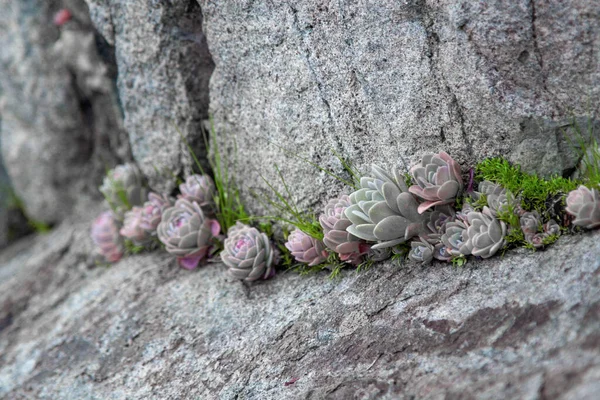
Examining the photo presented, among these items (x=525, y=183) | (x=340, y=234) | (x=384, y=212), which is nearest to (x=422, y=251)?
(x=384, y=212)

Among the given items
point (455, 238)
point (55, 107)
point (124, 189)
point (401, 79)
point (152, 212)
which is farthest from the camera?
point (55, 107)

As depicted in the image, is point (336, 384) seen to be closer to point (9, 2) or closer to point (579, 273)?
point (579, 273)

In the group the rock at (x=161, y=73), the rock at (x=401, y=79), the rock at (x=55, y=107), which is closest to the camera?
the rock at (x=401, y=79)

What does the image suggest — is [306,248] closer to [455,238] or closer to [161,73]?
[455,238]

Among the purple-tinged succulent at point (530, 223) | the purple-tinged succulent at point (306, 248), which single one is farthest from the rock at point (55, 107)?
the purple-tinged succulent at point (530, 223)

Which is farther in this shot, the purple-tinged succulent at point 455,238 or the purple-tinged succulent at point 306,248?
the purple-tinged succulent at point 306,248

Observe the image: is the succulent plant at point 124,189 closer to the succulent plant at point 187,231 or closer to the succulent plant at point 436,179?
the succulent plant at point 187,231

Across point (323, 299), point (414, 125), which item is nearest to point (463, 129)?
point (414, 125)

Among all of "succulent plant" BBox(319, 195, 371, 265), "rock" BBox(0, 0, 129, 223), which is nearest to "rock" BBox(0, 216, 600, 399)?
"succulent plant" BBox(319, 195, 371, 265)
